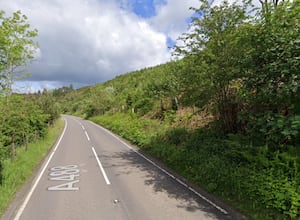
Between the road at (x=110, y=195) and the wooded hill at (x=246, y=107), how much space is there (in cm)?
98

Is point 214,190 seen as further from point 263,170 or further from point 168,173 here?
point 168,173

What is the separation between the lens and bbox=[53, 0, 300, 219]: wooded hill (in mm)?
6887

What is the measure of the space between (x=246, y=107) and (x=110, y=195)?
21.9 feet

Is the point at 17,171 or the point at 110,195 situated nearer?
the point at 110,195

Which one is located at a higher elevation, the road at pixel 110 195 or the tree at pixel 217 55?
the tree at pixel 217 55

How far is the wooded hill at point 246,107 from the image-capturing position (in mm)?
6887

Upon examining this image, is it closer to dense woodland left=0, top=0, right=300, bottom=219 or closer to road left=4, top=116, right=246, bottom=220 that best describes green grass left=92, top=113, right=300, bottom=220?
dense woodland left=0, top=0, right=300, bottom=219

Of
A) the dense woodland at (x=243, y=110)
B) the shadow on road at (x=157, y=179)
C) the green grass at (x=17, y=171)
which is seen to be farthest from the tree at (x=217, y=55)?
the green grass at (x=17, y=171)

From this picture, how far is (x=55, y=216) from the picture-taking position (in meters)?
6.60

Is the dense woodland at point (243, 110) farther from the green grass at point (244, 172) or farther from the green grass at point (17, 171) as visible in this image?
the green grass at point (17, 171)

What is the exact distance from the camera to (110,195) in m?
8.27

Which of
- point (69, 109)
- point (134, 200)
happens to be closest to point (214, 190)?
point (134, 200)

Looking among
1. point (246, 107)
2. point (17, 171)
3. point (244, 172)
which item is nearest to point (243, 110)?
point (246, 107)

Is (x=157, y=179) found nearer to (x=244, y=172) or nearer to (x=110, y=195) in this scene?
(x=110, y=195)
